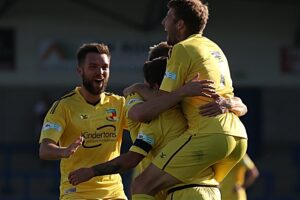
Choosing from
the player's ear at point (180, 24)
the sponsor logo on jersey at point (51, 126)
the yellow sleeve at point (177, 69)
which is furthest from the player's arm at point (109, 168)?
the player's ear at point (180, 24)

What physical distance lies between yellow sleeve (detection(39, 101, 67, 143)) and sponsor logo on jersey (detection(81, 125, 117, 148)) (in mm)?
211

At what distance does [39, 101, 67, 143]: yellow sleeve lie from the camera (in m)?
6.86

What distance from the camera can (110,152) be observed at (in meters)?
7.15

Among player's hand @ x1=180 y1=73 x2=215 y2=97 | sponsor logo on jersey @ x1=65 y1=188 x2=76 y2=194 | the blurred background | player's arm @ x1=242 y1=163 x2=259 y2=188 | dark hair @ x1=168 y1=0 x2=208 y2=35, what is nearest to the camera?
player's hand @ x1=180 y1=73 x2=215 y2=97

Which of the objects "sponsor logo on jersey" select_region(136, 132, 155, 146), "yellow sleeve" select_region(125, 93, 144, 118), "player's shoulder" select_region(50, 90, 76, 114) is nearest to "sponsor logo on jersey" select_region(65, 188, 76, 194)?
"player's shoulder" select_region(50, 90, 76, 114)

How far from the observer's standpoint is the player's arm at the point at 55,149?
20.8ft

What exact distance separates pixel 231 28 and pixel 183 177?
16.7 metres

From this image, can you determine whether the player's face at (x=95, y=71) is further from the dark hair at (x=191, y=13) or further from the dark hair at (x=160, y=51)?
the dark hair at (x=191, y=13)

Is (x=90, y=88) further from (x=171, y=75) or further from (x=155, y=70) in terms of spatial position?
(x=171, y=75)

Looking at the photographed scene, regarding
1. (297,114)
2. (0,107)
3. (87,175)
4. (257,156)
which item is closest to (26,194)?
(0,107)

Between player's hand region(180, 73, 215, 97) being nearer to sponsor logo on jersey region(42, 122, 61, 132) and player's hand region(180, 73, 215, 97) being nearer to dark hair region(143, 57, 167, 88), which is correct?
dark hair region(143, 57, 167, 88)

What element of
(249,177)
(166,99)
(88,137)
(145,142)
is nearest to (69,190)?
(88,137)

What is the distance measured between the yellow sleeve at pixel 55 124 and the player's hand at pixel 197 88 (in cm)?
138

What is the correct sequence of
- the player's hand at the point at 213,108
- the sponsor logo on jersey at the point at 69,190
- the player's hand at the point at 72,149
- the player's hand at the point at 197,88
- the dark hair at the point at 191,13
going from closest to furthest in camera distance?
the player's hand at the point at 197,88 < the player's hand at the point at 213,108 < the dark hair at the point at 191,13 < the player's hand at the point at 72,149 < the sponsor logo on jersey at the point at 69,190
